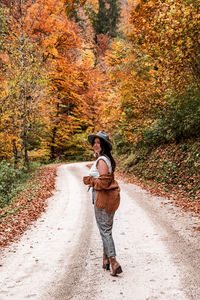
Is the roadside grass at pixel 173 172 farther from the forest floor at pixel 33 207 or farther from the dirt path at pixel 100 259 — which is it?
the dirt path at pixel 100 259

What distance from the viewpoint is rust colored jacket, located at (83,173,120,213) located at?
3.69 meters

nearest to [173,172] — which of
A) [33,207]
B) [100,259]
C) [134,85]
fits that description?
[134,85]

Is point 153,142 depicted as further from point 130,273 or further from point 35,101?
point 130,273

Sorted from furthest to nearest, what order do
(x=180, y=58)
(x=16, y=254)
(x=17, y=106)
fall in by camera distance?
(x=17, y=106)
(x=180, y=58)
(x=16, y=254)

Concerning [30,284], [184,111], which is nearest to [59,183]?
[184,111]

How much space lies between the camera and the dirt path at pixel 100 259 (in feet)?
11.2

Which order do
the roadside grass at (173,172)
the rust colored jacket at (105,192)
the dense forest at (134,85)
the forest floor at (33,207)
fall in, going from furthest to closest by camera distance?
the roadside grass at (173,172)
the dense forest at (134,85)
the forest floor at (33,207)
the rust colored jacket at (105,192)

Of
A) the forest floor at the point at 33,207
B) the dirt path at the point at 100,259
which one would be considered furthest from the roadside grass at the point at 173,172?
the dirt path at the point at 100,259

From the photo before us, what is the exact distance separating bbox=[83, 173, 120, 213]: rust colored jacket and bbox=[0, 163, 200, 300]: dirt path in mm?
1115

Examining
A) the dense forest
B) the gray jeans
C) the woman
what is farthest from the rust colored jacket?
the dense forest

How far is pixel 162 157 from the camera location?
1395 cm

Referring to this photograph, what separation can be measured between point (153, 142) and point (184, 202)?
25.0 feet

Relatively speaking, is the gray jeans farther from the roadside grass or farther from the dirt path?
the roadside grass

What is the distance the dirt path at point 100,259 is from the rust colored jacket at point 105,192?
1.11 meters
